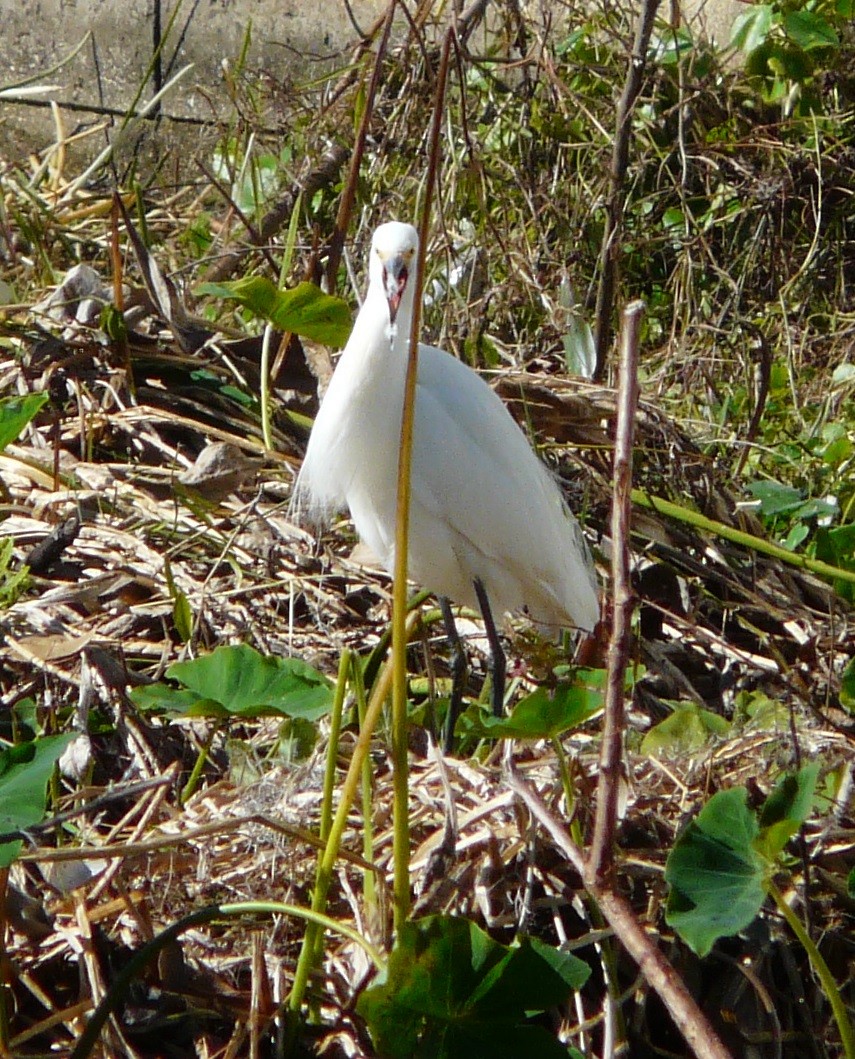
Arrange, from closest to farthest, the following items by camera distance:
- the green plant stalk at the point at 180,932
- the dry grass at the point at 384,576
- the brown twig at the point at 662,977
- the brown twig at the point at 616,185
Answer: the brown twig at the point at 662,977
the green plant stalk at the point at 180,932
the dry grass at the point at 384,576
the brown twig at the point at 616,185

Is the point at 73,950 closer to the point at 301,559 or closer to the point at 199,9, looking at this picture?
the point at 301,559

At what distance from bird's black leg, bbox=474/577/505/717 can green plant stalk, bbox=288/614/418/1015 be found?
0.95 m

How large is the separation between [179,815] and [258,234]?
1754 mm

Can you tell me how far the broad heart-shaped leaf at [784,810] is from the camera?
117 centimetres

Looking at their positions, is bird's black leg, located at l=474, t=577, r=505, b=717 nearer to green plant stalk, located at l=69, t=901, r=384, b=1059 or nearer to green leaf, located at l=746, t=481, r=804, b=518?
green leaf, located at l=746, t=481, r=804, b=518

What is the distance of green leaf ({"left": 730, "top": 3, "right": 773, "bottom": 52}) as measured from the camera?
3404 mm

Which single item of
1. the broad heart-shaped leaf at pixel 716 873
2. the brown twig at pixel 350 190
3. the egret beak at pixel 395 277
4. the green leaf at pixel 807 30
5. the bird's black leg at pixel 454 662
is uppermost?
the green leaf at pixel 807 30

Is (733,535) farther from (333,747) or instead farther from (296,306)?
(333,747)

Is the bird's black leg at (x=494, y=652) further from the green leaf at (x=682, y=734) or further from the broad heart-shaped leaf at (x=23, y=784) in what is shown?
the broad heart-shaped leaf at (x=23, y=784)

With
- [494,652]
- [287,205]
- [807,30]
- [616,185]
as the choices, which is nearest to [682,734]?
[494,652]

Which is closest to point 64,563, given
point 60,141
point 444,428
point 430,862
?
point 444,428

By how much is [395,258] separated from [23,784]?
108 centimetres

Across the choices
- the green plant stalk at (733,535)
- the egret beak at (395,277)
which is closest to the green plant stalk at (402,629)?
the egret beak at (395,277)

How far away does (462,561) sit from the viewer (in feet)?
8.02
